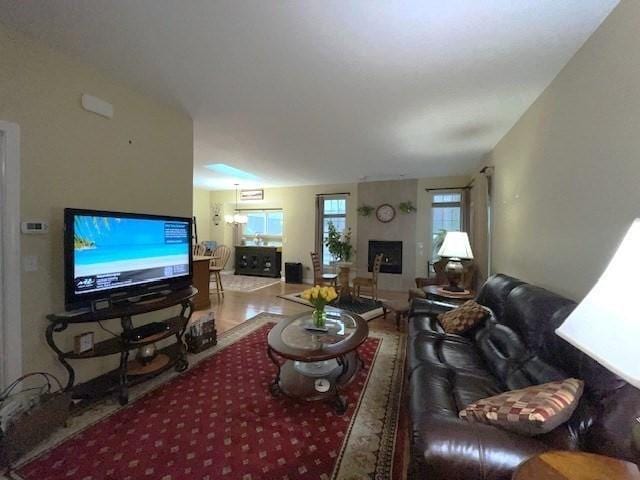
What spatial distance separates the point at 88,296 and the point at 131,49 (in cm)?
180

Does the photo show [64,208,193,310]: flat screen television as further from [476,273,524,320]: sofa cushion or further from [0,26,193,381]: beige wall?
[476,273,524,320]: sofa cushion

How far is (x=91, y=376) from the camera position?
2.24 m

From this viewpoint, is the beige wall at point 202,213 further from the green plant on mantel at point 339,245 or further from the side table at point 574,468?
the side table at point 574,468

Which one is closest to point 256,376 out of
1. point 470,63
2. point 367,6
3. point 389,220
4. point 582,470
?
point 582,470

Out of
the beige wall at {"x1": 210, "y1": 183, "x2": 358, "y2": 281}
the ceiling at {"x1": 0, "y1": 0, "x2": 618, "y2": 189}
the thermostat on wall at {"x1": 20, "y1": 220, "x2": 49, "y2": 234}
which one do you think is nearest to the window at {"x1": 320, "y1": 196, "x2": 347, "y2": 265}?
the beige wall at {"x1": 210, "y1": 183, "x2": 358, "y2": 281}

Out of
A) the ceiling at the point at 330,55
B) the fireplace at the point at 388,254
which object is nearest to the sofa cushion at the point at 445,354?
the ceiling at the point at 330,55

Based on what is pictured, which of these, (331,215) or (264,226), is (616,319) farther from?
(264,226)

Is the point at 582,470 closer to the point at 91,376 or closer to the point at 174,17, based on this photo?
the point at 174,17

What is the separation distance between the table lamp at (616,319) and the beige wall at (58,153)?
9.67 feet

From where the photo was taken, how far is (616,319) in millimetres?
683

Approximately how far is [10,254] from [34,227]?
0.71 ft

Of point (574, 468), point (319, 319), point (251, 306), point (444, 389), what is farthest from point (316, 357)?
point (251, 306)

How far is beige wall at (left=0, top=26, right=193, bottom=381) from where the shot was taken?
5.97ft

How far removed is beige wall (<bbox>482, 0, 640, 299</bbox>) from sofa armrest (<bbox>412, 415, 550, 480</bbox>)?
3.98 feet
